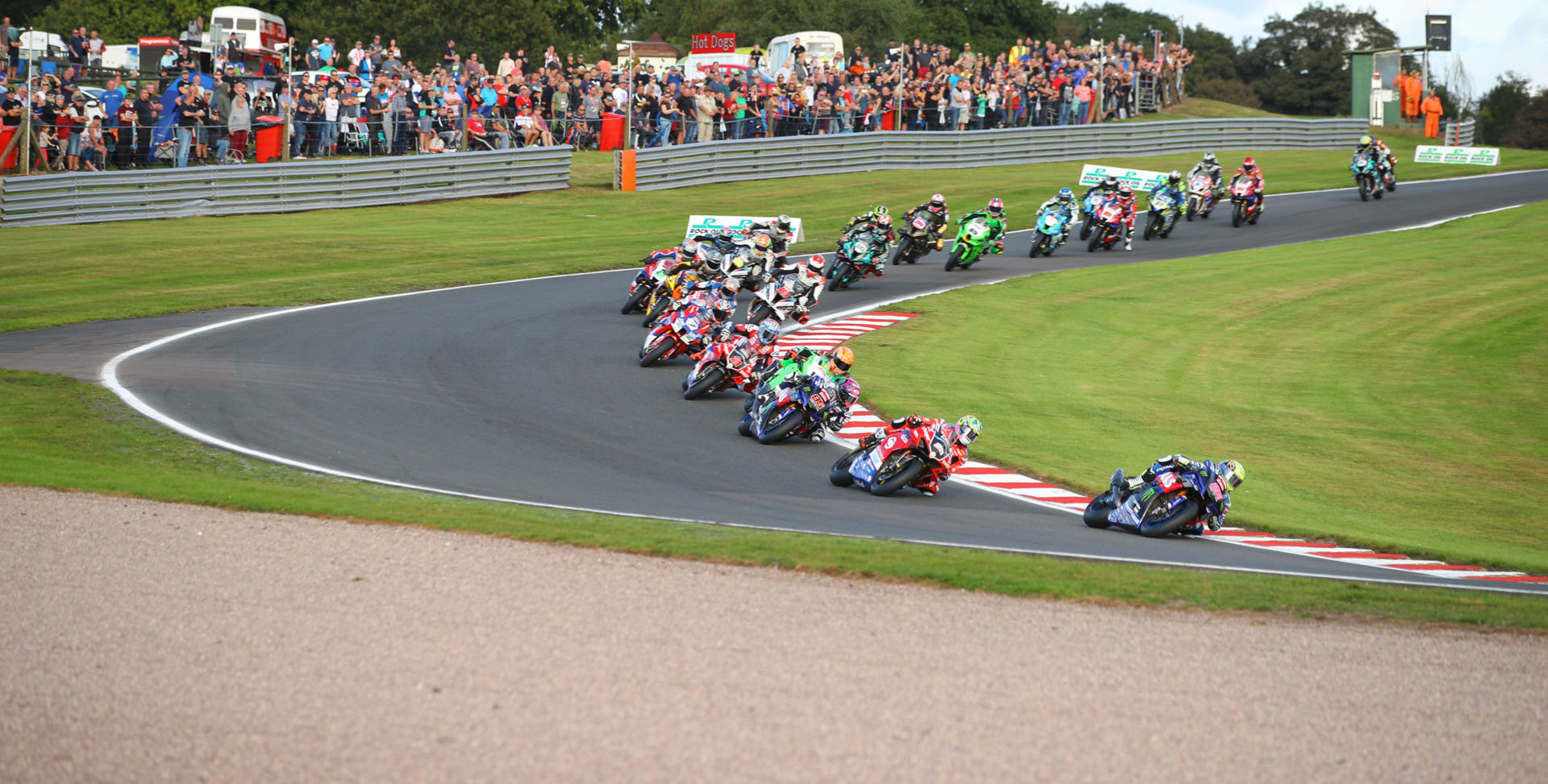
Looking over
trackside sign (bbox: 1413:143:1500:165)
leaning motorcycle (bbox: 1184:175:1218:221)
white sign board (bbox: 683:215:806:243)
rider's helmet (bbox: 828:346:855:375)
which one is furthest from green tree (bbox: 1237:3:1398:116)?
rider's helmet (bbox: 828:346:855:375)

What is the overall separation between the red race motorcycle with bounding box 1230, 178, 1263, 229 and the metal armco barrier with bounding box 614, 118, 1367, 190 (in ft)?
33.0

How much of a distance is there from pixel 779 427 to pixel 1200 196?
23697 millimetres

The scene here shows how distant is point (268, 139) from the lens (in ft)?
104

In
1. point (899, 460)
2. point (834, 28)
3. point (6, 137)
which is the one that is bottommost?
point (899, 460)

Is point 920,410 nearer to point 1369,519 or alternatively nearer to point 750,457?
point 750,457

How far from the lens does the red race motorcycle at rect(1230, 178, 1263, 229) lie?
108 ft

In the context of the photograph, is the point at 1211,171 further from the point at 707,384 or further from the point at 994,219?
the point at 707,384

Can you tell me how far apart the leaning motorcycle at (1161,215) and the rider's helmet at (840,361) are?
19.4 metres

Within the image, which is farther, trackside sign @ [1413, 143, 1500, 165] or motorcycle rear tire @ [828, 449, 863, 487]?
trackside sign @ [1413, 143, 1500, 165]

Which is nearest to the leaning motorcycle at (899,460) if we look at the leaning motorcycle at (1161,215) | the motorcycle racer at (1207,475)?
the motorcycle racer at (1207,475)

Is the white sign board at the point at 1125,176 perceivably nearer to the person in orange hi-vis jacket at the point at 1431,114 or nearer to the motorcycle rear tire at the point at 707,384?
the motorcycle rear tire at the point at 707,384

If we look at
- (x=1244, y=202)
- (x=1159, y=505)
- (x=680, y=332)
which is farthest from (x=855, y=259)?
(x=1244, y=202)

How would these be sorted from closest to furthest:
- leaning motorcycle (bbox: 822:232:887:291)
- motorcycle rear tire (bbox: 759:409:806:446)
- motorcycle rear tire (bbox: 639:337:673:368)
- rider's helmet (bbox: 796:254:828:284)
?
motorcycle rear tire (bbox: 759:409:806:446), motorcycle rear tire (bbox: 639:337:673:368), rider's helmet (bbox: 796:254:828:284), leaning motorcycle (bbox: 822:232:887:291)

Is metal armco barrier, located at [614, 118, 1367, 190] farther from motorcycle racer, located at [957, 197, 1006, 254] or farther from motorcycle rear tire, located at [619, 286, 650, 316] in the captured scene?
motorcycle rear tire, located at [619, 286, 650, 316]
